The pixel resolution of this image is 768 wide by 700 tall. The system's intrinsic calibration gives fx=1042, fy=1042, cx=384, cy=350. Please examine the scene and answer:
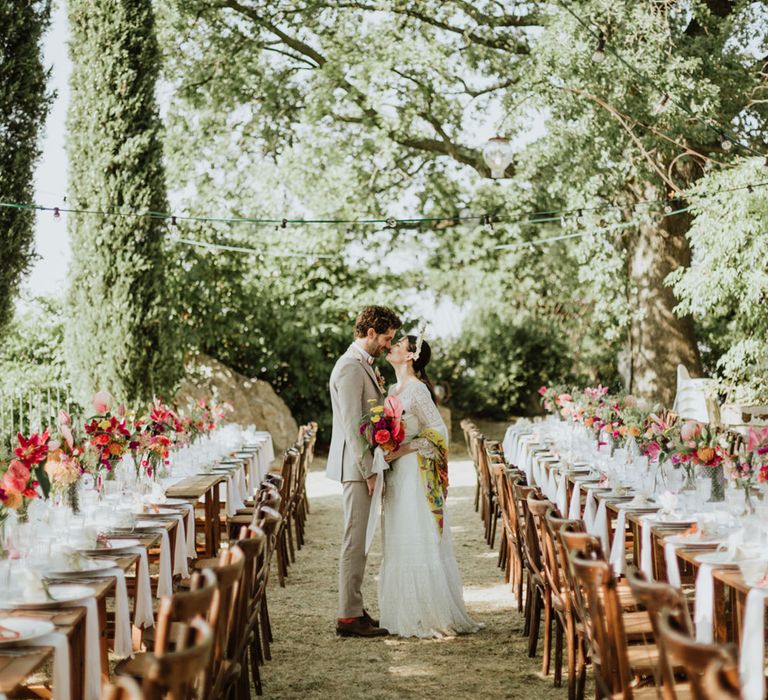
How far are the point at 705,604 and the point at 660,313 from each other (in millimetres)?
11701

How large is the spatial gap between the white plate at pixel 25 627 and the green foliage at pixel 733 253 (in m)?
9.93

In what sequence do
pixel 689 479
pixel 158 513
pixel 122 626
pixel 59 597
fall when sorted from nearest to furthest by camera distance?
pixel 59 597
pixel 122 626
pixel 689 479
pixel 158 513

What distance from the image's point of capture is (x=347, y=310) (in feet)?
60.5

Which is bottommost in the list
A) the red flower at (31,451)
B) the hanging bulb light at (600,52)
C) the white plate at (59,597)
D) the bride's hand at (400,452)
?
the white plate at (59,597)

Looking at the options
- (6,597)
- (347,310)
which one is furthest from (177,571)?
(347,310)

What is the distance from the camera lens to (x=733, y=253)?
11922mm

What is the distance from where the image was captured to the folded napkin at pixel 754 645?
10.6 feet

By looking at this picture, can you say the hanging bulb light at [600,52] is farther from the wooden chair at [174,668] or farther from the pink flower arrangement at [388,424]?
the wooden chair at [174,668]

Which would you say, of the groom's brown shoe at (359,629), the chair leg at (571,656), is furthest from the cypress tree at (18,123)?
the chair leg at (571,656)

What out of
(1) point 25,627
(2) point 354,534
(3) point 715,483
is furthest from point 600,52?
(1) point 25,627

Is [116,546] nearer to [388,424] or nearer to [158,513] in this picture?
[158,513]

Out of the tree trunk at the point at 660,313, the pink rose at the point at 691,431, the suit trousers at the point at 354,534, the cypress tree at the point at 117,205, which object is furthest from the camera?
the tree trunk at the point at 660,313

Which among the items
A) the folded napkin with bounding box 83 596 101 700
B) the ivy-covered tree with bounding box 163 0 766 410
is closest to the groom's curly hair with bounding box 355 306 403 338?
the folded napkin with bounding box 83 596 101 700

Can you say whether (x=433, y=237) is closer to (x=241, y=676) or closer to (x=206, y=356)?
(x=206, y=356)
